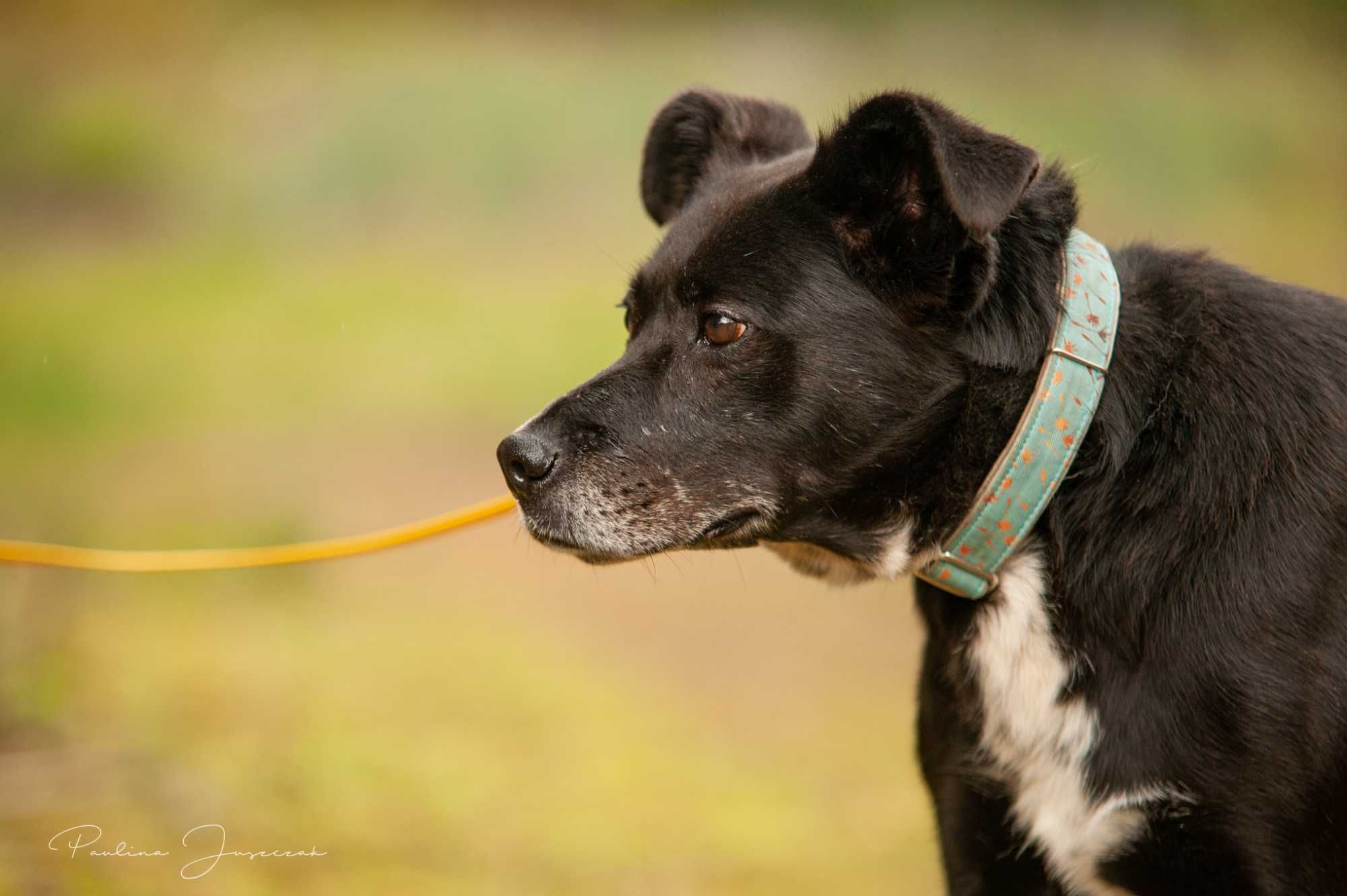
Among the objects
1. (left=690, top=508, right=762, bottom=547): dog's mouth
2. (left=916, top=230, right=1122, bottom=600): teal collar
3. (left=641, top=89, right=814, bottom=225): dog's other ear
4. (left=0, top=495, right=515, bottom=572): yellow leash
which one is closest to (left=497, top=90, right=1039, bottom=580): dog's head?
(left=690, top=508, right=762, bottom=547): dog's mouth

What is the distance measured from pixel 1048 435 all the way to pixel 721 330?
2.27ft

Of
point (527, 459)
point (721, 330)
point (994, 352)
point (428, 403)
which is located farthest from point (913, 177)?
point (428, 403)

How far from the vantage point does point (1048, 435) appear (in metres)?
2.26

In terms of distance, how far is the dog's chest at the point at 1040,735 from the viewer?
2307mm

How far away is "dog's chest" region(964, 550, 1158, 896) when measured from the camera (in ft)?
7.57

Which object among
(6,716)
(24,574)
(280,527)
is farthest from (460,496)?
(6,716)

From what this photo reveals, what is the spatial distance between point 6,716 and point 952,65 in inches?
376

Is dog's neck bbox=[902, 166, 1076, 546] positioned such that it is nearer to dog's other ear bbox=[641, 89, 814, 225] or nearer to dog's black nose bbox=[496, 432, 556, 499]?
dog's black nose bbox=[496, 432, 556, 499]

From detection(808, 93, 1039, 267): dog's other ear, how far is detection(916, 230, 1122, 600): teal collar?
259 millimetres

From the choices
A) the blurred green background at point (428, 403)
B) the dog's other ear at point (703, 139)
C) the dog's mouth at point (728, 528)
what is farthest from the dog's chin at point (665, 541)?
the blurred green background at point (428, 403)

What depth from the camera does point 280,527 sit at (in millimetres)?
6062

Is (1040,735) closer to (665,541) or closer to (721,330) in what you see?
(665,541)

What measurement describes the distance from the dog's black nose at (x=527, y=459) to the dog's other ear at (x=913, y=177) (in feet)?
2.45

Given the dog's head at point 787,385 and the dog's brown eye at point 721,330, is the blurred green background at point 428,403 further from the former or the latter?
the dog's brown eye at point 721,330
